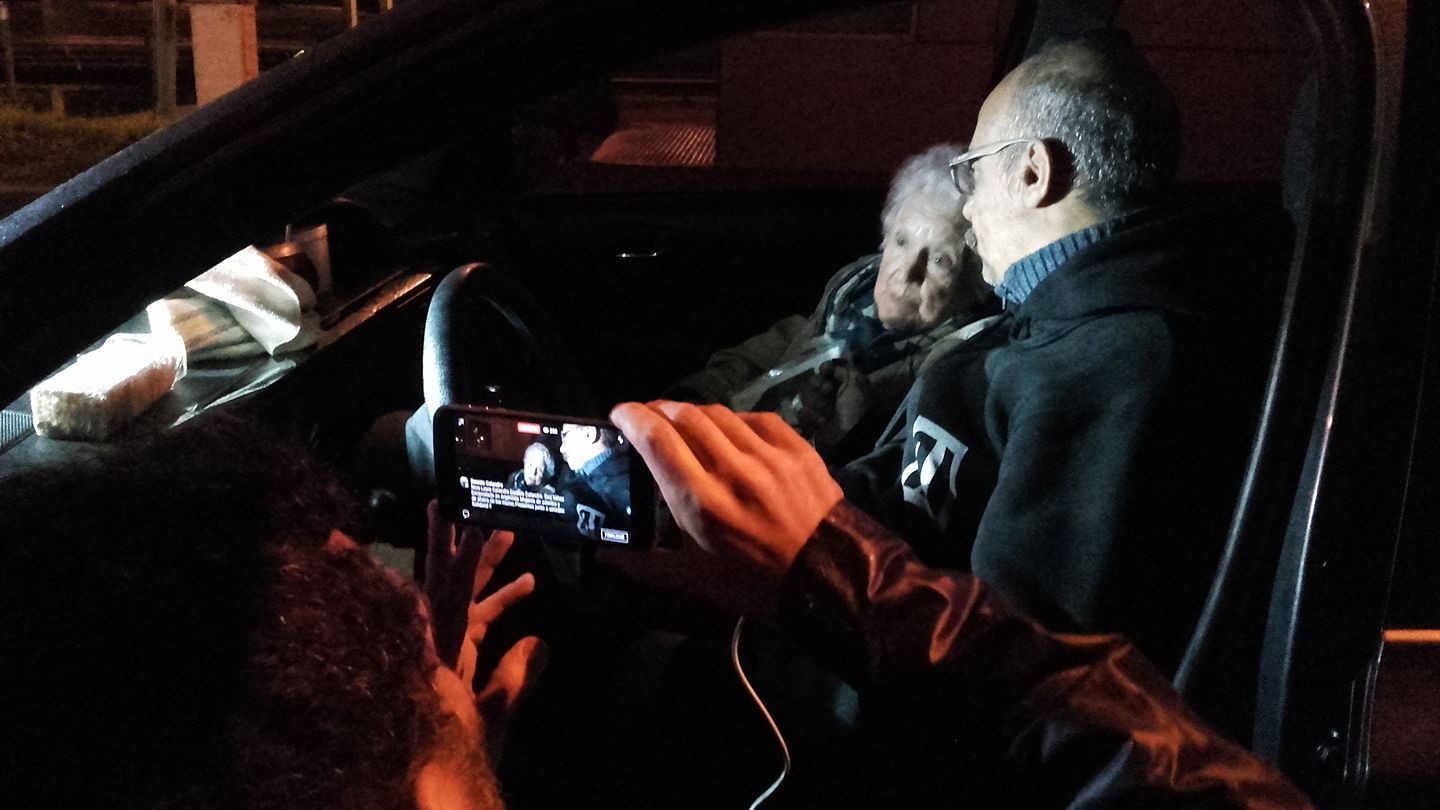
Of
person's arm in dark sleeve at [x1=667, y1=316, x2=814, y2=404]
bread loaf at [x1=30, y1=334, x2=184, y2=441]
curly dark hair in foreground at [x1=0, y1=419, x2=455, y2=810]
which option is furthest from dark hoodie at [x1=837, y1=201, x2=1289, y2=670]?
person's arm in dark sleeve at [x1=667, y1=316, x2=814, y2=404]

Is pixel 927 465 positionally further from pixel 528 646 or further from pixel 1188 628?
pixel 528 646

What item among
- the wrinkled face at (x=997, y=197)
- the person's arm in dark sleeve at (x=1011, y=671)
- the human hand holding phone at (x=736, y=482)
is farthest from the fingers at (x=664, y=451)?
the wrinkled face at (x=997, y=197)

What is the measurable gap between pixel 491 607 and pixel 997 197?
105 centimetres

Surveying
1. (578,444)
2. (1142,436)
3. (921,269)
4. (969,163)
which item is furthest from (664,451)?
(921,269)

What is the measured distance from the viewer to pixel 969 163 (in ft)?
6.70

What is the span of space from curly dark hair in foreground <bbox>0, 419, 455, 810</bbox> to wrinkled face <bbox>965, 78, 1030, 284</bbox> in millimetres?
1310

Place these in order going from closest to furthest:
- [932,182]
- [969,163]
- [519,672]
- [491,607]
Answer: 1. [519,672]
2. [491,607]
3. [969,163]
4. [932,182]

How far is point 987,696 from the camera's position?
1.13 meters

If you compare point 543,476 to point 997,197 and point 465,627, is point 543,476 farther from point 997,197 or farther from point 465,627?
point 997,197

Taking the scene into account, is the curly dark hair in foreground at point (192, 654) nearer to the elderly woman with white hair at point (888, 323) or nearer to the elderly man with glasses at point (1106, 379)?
the elderly man with glasses at point (1106, 379)

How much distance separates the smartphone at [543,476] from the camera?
1.15 metres

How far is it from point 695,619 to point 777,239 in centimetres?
177

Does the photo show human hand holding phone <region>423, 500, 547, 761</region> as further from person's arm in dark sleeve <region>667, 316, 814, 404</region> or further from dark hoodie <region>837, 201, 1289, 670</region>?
person's arm in dark sleeve <region>667, 316, 814, 404</region>

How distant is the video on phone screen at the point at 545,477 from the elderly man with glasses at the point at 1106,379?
2.04 ft
